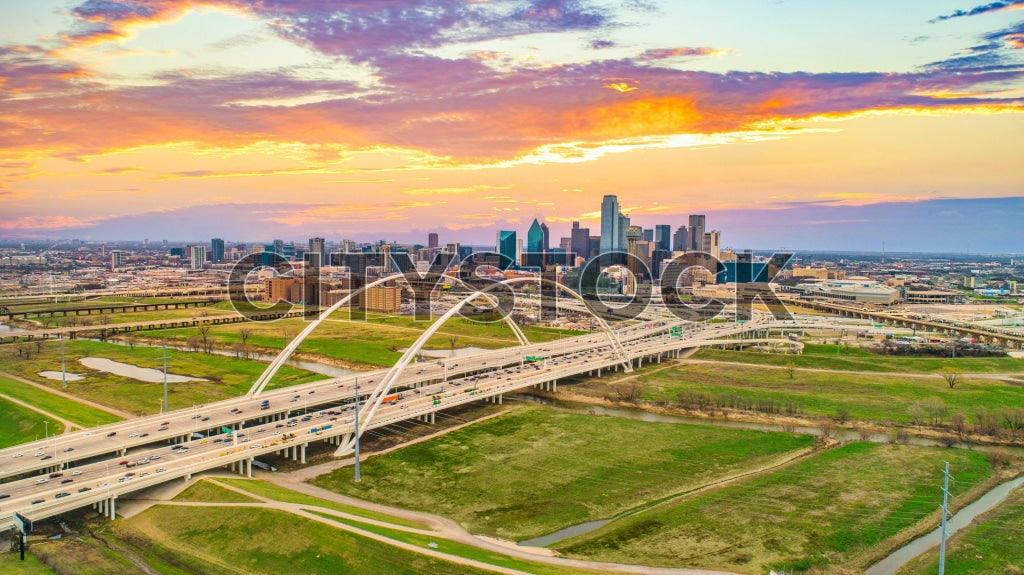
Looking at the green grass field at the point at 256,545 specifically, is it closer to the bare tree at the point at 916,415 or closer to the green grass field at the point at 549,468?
the green grass field at the point at 549,468

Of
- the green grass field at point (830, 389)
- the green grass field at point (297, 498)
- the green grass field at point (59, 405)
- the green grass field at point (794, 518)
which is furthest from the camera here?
the green grass field at point (830, 389)

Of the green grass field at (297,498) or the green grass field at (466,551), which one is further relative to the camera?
the green grass field at (297,498)

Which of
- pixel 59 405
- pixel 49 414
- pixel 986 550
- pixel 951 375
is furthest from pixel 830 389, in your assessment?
pixel 59 405

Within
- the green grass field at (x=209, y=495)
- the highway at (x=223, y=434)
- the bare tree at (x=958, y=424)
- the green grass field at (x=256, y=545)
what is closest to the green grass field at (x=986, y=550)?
the bare tree at (x=958, y=424)

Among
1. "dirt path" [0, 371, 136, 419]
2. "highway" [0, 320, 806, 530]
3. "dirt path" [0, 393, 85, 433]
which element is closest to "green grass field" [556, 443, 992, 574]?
"highway" [0, 320, 806, 530]

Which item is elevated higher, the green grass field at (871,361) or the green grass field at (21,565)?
the green grass field at (871,361)

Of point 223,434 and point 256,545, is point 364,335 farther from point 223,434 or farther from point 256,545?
point 256,545

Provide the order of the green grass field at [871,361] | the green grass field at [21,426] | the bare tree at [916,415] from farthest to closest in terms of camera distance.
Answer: the green grass field at [871,361]
the bare tree at [916,415]
the green grass field at [21,426]

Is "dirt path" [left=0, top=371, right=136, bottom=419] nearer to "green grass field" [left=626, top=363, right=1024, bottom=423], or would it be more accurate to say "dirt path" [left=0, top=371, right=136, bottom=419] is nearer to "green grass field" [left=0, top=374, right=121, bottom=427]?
"green grass field" [left=0, top=374, right=121, bottom=427]

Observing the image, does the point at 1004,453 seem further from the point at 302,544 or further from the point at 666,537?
the point at 302,544
